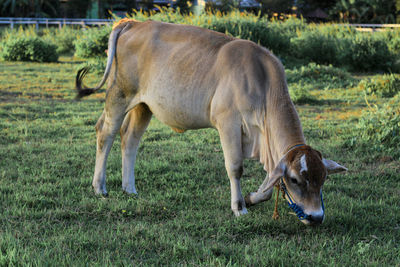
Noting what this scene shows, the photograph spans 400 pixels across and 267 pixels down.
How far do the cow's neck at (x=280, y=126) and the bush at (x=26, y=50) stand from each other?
1553cm

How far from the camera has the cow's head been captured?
390cm

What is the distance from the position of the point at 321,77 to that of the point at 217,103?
10.0 meters

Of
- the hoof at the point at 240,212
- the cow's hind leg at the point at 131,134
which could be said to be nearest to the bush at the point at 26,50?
the cow's hind leg at the point at 131,134

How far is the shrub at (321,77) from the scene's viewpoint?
43.8 ft

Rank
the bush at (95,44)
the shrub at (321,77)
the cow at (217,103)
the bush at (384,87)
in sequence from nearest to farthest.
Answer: the cow at (217,103) → the bush at (384,87) → the shrub at (321,77) → the bush at (95,44)

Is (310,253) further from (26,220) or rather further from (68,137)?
(68,137)

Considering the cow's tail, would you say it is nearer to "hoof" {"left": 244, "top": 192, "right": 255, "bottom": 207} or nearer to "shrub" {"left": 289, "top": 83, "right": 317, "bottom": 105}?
"hoof" {"left": 244, "top": 192, "right": 255, "bottom": 207}

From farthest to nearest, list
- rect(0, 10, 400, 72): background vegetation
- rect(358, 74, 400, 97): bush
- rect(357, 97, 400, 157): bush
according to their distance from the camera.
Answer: rect(0, 10, 400, 72): background vegetation, rect(358, 74, 400, 97): bush, rect(357, 97, 400, 157): bush

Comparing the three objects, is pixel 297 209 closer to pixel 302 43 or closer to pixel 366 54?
pixel 366 54

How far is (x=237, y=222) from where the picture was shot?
4.39m

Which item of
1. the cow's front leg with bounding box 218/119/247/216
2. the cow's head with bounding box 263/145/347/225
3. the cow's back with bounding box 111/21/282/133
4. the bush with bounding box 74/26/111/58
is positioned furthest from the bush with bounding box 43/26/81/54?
the cow's head with bounding box 263/145/347/225

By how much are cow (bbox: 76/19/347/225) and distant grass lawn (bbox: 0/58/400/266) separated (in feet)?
1.17

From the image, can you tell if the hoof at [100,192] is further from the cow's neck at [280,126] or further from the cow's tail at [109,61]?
the cow's neck at [280,126]

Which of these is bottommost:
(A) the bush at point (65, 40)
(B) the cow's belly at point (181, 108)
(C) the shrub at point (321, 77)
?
(A) the bush at point (65, 40)
